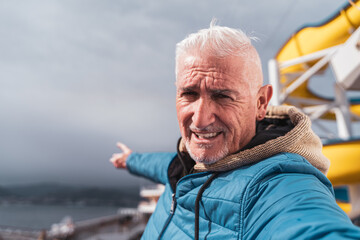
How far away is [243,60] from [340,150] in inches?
160

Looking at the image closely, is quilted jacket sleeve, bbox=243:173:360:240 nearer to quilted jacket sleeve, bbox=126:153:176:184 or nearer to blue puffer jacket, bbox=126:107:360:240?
blue puffer jacket, bbox=126:107:360:240

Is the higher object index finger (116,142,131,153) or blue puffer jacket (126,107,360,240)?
index finger (116,142,131,153)

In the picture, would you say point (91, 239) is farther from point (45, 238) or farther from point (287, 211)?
point (287, 211)

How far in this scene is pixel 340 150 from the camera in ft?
13.2

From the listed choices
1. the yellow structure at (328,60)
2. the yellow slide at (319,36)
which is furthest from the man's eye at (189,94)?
the yellow slide at (319,36)

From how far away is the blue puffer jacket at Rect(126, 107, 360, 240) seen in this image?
72 centimetres

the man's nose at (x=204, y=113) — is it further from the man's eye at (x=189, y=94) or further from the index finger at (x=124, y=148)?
the index finger at (x=124, y=148)

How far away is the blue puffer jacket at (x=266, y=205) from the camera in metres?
0.69

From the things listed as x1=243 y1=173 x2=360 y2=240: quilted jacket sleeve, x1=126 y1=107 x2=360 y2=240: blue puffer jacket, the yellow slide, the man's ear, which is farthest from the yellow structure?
x1=243 y1=173 x2=360 y2=240: quilted jacket sleeve

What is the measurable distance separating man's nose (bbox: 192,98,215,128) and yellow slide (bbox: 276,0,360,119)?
5.26 m

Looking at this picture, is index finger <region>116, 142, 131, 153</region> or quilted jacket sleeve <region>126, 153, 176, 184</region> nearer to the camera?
quilted jacket sleeve <region>126, 153, 176, 184</region>

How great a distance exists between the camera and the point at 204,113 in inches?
45.4

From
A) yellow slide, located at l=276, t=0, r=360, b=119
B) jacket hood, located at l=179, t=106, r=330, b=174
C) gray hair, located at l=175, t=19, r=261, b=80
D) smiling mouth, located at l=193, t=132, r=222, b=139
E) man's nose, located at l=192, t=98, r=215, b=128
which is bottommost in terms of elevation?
jacket hood, located at l=179, t=106, r=330, b=174

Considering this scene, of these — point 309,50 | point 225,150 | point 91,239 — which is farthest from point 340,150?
point 91,239
